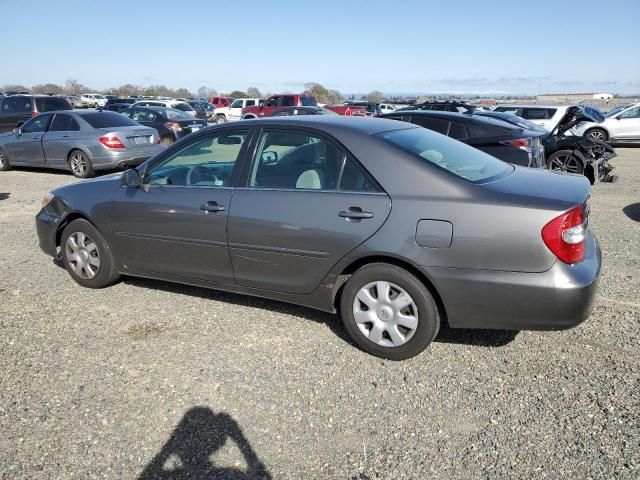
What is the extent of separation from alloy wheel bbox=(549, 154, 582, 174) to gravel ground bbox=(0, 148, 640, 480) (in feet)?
20.4

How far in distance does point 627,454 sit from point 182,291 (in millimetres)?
3612

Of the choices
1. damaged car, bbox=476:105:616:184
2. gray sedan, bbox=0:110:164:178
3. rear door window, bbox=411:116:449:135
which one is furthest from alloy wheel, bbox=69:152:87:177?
damaged car, bbox=476:105:616:184

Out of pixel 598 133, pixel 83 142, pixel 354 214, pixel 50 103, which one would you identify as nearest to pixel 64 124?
pixel 83 142

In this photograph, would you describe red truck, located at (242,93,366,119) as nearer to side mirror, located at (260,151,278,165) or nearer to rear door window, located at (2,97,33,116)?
rear door window, located at (2,97,33,116)

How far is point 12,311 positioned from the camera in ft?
14.4

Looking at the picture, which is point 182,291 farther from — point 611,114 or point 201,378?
point 611,114

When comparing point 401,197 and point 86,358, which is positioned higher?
point 401,197

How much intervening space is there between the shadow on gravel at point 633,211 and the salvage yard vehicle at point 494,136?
145 centimetres

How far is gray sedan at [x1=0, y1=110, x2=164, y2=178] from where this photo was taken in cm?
1091

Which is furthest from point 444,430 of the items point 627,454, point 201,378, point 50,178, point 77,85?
point 77,85

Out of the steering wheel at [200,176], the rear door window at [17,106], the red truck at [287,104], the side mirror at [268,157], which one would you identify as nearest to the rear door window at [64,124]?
the rear door window at [17,106]

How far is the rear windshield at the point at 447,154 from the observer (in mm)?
3527

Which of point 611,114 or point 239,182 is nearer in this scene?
point 239,182

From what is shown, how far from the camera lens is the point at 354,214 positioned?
3.41m
